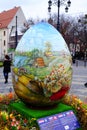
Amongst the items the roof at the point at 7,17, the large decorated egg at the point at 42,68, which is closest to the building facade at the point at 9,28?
the roof at the point at 7,17

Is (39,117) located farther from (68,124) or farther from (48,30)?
(48,30)

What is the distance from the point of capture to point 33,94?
5.99m

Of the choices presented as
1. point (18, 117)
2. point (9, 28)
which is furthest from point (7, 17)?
point (18, 117)

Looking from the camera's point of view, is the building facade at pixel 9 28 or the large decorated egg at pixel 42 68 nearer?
the large decorated egg at pixel 42 68

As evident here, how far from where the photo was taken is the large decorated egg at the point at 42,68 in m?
A: 5.95

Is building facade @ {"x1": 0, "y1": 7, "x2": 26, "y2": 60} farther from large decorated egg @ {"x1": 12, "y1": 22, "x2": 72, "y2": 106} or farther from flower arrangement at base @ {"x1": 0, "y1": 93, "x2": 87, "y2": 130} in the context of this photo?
large decorated egg @ {"x1": 12, "y1": 22, "x2": 72, "y2": 106}

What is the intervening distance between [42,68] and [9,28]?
62123 mm

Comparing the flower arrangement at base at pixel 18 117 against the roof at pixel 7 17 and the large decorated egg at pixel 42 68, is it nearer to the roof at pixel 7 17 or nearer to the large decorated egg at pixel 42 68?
the large decorated egg at pixel 42 68

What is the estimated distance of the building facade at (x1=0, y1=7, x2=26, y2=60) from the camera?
65.2 metres

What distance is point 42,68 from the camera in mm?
5918

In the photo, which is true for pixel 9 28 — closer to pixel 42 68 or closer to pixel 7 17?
pixel 7 17

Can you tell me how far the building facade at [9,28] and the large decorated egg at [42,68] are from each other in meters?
57.3

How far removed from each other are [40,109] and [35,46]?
138 centimetres

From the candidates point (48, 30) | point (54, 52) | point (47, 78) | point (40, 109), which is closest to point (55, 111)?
point (40, 109)
